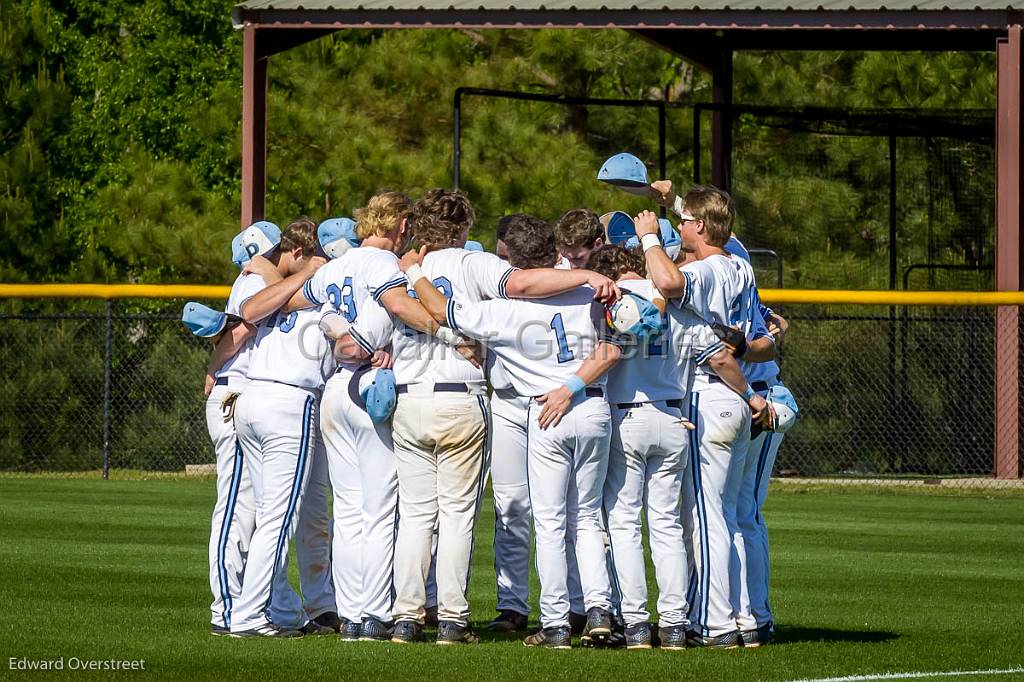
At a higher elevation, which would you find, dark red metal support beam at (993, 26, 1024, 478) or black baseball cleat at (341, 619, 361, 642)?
dark red metal support beam at (993, 26, 1024, 478)

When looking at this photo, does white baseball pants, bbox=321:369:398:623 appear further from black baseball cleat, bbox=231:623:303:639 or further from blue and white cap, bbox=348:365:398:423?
black baseball cleat, bbox=231:623:303:639

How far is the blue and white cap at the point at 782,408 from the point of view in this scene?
25.9 feet

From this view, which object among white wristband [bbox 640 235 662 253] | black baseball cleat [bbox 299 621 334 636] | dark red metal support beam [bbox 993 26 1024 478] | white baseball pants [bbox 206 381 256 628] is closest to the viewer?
white wristband [bbox 640 235 662 253]

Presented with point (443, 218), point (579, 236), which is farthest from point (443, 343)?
point (579, 236)

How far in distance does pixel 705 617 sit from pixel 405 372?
183 cm

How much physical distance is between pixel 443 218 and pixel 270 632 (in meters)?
2.17

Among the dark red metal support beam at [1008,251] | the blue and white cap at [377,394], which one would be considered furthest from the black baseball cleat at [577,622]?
the dark red metal support beam at [1008,251]

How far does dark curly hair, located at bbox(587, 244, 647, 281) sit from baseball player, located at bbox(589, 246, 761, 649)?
0.32ft

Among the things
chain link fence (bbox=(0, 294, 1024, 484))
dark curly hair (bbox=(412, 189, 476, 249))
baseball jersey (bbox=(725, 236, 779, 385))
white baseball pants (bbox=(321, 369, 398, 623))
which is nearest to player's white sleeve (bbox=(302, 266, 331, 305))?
white baseball pants (bbox=(321, 369, 398, 623))

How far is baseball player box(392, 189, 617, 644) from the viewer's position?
25.2 ft

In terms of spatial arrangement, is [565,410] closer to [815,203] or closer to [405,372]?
[405,372]

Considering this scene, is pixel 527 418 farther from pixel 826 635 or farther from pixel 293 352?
pixel 826 635

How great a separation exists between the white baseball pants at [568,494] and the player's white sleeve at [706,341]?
525 mm

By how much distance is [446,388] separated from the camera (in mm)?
7688
